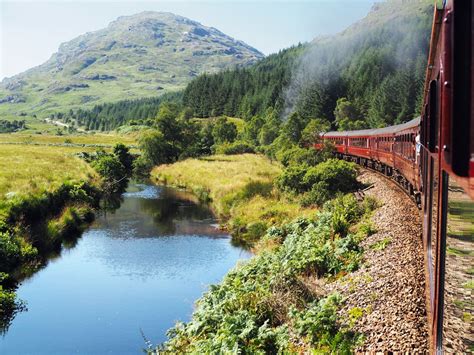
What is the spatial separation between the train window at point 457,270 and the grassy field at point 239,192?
21.7m

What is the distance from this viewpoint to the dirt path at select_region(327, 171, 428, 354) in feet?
28.7

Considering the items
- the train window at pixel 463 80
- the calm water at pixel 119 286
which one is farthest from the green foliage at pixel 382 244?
the train window at pixel 463 80

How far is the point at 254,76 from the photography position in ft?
493

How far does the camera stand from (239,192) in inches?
1540

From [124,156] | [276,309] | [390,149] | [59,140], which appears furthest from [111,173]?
[59,140]

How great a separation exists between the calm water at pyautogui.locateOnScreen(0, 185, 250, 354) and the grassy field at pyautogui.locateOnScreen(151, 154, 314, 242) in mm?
1969

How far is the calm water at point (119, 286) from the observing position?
54.6ft

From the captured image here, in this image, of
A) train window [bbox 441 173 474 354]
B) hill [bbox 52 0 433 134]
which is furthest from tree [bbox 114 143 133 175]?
train window [bbox 441 173 474 354]

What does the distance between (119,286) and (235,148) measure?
61.4 meters

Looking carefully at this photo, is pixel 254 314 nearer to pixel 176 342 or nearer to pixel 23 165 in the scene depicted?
pixel 176 342

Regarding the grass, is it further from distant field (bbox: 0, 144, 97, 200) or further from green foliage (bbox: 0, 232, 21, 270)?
green foliage (bbox: 0, 232, 21, 270)

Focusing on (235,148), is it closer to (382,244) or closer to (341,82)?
(341,82)

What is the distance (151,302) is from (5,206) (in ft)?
38.6

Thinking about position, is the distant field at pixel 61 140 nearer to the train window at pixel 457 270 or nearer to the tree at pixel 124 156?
the tree at pixel 124 156
